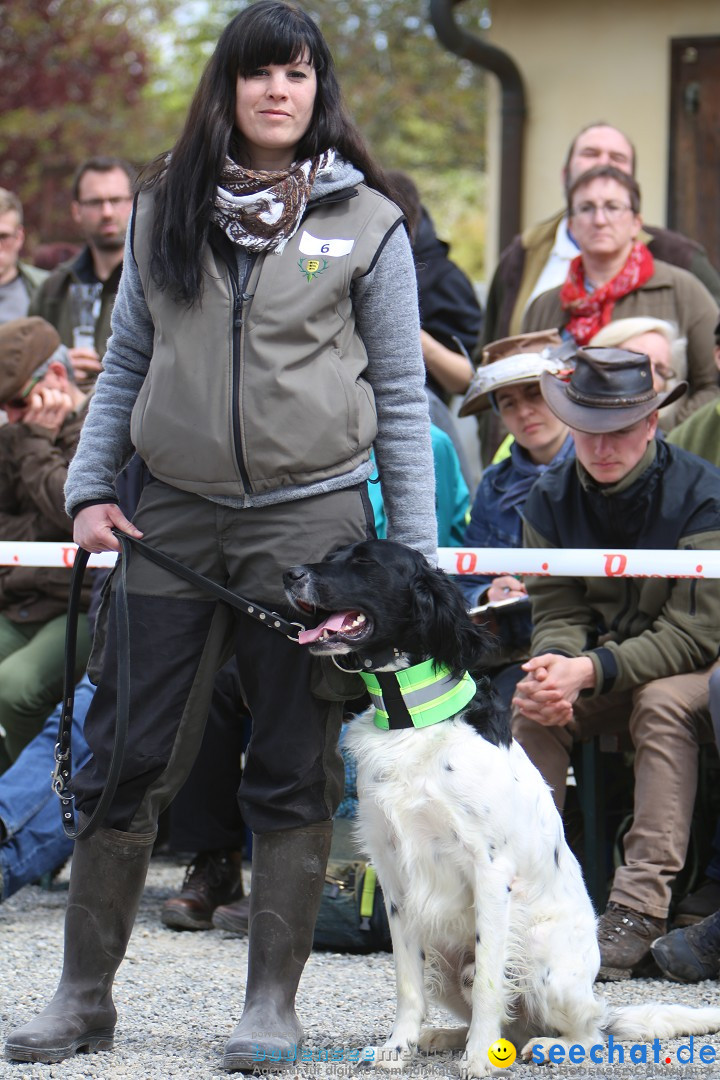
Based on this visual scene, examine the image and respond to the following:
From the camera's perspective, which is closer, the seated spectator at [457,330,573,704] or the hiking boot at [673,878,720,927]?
the hiking boot at [673,878,720,927]

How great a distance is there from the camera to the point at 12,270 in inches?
292

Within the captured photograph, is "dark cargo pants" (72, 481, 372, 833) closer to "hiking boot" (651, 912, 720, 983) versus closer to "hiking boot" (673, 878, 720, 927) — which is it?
"hiking boot" (651, 912, 720, 983)

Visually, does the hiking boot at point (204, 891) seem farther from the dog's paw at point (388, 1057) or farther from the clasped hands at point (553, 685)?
the dog's paw at point (388, 1057)

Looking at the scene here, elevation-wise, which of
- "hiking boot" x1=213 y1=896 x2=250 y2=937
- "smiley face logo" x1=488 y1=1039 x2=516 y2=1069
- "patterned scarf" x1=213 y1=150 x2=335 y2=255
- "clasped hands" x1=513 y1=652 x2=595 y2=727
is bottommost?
"hiking boot" x1=213 y1=896 x2=250 y2=937

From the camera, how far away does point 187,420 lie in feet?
9.73

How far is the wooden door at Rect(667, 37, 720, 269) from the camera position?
→ 8.72 m

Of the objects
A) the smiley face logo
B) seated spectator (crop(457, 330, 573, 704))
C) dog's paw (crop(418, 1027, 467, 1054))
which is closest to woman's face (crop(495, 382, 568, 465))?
seated spectator (crop(457, 330, 573, 704))

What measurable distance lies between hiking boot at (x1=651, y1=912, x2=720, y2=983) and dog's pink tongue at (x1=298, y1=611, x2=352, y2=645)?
1629mm

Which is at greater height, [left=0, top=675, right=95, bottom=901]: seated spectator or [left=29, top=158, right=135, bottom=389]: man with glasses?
[left=29, top=158, right=135, bottom=389]: man with glasses

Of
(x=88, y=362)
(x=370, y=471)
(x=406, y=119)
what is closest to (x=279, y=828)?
(x=370, y=471)

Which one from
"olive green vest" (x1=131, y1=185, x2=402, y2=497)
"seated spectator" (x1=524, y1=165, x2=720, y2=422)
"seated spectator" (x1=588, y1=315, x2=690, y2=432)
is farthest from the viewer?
"seated spectator" (x1=524, y1=165, x2=720, y2=422)

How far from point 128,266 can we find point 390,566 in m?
0.91

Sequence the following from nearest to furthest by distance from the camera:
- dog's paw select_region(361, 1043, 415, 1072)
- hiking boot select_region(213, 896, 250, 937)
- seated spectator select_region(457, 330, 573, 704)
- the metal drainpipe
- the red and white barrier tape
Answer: dog's paw select_region(361, 1043, 415, 1072), the red and white barrier tape, hiking boot select_region(213, 896, 250, 937), seated spectator select_region(457, 330, 573, 704), the metal drainpipe

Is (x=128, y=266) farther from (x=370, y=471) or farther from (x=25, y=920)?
(x=25, y=920)
